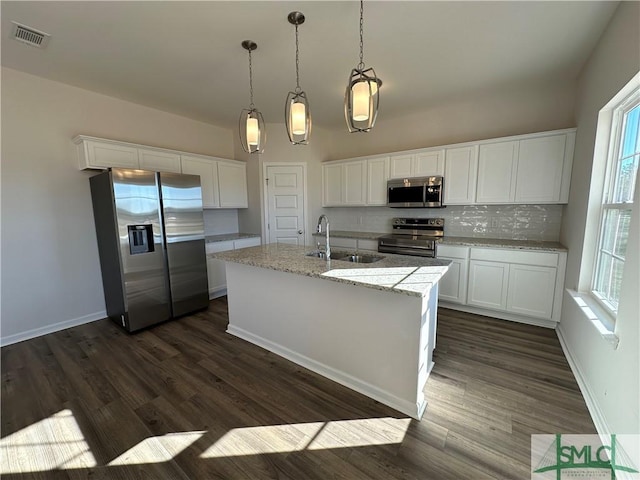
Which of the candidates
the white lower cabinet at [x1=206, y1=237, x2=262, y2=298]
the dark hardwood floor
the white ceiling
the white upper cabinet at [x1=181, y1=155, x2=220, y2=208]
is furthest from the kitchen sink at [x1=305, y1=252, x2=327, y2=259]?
the white upper cabinet at [x1=181, y1=155, x2=220, y2=208]

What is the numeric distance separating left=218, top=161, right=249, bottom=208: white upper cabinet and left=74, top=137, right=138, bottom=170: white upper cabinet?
1.23 m

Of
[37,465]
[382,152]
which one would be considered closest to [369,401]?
[37,465]

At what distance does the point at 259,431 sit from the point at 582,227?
10.2ft

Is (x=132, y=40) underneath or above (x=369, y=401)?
above

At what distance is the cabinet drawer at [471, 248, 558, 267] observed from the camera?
2.82 meters

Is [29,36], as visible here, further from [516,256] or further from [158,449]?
[516,256]

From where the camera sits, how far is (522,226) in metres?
3.42

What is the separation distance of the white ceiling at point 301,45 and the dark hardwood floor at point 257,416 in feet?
9.05

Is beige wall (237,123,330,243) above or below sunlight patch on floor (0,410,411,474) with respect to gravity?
above

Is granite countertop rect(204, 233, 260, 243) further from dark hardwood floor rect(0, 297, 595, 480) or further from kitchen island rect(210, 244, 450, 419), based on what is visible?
dark hardwood floor rect(0, 297, 595, 480)

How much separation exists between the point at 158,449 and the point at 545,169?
14.2 feet

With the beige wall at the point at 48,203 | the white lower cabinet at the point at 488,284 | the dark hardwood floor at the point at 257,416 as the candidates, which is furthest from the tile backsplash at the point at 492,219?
the beige wall at the point at 48,203

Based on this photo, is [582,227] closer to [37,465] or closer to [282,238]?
[282,238]

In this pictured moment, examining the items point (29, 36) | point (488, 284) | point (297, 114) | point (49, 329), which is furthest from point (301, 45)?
point (49, 329)
